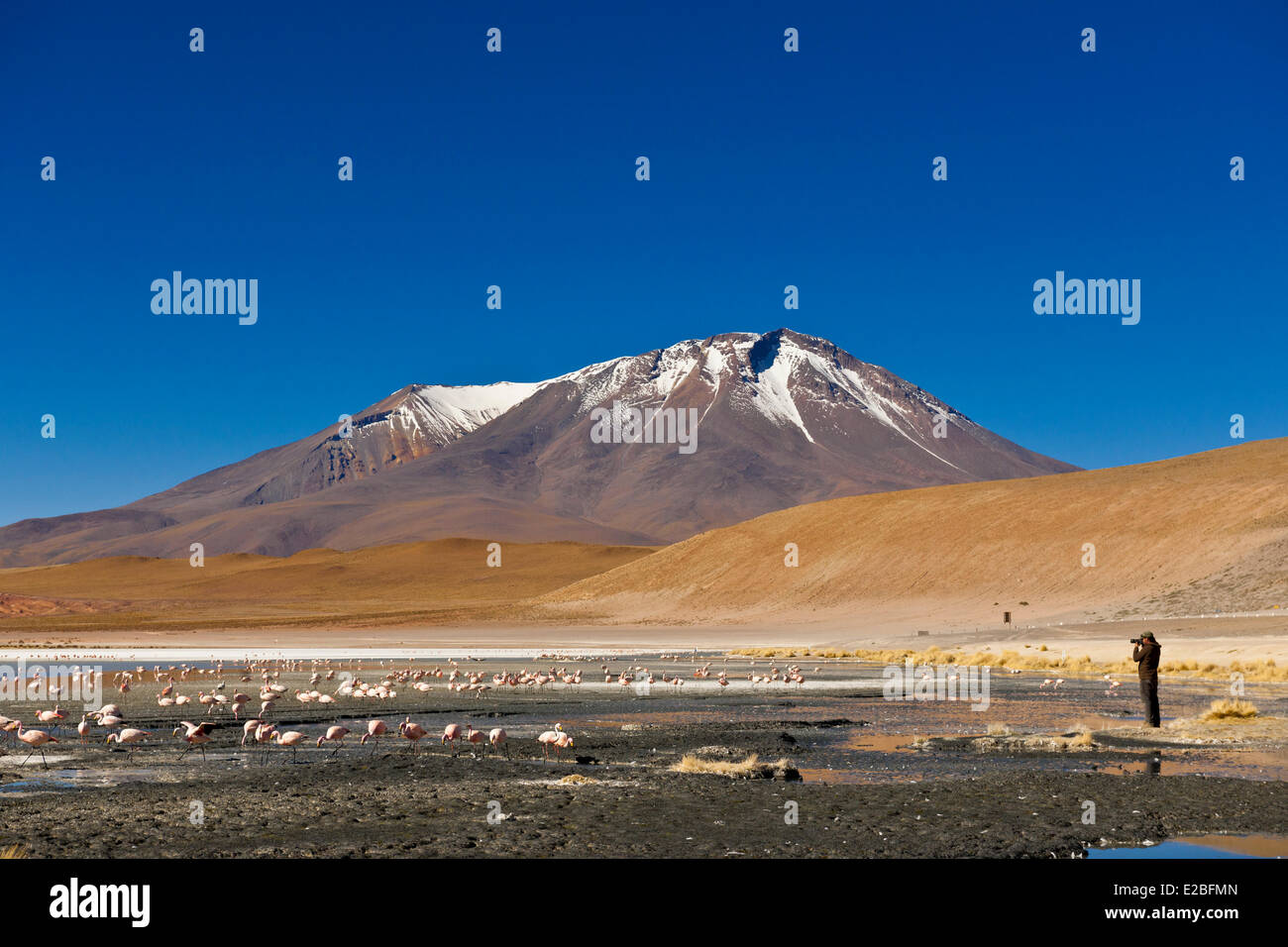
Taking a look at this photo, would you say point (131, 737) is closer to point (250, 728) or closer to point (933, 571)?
point (250, 728)

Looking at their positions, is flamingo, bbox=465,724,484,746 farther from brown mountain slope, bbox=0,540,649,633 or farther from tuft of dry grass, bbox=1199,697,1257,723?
brown mountain slope, bbox=0,540,649,633

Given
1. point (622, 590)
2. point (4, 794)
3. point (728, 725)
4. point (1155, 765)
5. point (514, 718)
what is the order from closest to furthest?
1. point (4, 794)
2. point (1155, 765)
3. point (728, 725)
4. point (514, 718)
5. point (622, 590)

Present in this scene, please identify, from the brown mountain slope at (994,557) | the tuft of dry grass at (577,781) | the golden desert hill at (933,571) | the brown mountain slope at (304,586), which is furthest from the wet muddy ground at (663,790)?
the brown mountain slope at (304,586)

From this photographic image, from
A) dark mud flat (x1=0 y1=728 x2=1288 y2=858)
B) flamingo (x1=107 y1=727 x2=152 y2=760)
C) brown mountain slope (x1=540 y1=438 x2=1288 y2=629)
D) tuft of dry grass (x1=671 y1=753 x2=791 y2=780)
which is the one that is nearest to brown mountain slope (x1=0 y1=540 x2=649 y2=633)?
Answer: brown mountain slope (x1=540 y1=438 x2=1288 y2=629)

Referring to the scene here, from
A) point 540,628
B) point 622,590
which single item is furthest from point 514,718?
point 622,590

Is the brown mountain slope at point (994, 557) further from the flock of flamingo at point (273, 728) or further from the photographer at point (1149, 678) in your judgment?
the flock of flamingo at point (273, 728)

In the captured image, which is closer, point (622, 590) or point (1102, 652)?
point (1102, 652)
